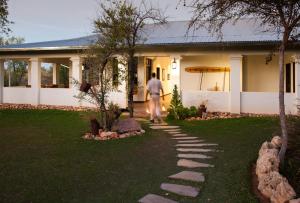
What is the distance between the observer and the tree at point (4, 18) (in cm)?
1354

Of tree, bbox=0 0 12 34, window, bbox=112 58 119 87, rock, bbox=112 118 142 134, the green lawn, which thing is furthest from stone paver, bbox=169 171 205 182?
tree, bbox=0 0 12 34

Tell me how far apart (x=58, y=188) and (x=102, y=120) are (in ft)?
18.0

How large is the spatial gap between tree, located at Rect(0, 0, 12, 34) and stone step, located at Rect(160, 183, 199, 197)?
10.3 metres

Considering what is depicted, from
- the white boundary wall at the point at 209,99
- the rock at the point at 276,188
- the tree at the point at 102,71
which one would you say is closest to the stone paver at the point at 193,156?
the rock at the point at 276,188

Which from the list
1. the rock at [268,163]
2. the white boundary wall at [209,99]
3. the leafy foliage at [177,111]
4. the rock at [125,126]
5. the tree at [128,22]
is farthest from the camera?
the white boundary wall at [209,99]

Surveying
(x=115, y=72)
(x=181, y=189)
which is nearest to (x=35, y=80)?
(x=115, y=72)

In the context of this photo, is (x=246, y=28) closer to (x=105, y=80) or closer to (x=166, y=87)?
(x=166, y=87)

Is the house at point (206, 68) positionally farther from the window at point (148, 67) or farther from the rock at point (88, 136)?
the rock at point (88, 136)

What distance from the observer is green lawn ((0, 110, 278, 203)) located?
5301 millimetres

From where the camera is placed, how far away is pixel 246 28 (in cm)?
1866

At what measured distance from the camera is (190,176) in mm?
6137

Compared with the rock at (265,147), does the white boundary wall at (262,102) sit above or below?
above

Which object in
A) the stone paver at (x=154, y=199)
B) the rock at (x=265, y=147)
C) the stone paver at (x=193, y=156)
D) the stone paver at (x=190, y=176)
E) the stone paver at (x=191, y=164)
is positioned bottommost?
the stone paver at (x=154, y=199)

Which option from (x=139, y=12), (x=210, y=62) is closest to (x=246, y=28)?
(x=210, y=62)
